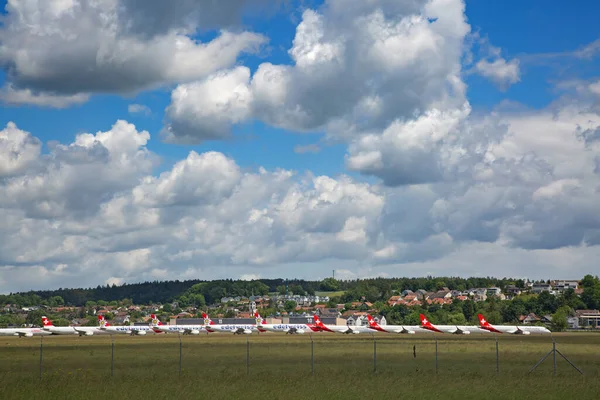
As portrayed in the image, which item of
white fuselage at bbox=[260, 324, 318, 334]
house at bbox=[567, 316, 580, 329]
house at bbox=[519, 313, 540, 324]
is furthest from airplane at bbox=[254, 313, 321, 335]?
house at bbox=[567, 316, 580, 329]

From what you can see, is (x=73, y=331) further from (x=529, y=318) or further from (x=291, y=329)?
(x=529, y=318)

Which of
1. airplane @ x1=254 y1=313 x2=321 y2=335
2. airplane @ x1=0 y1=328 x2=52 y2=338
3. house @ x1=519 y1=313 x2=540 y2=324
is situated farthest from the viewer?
house @ x1=519 y1=313 x2=540 y2=324

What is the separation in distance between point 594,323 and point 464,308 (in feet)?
113

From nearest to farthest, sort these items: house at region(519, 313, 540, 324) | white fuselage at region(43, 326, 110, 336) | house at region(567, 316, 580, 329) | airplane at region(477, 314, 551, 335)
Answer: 1. airplane at region(477, 314, 551, 335)
2. white fuselage at region(43, 326, 110, 336)
3. house at region(519, 313, 540, 324)
4. house at region(567, 316, 580, 329)

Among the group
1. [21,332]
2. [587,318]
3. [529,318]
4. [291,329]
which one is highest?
[21,332]

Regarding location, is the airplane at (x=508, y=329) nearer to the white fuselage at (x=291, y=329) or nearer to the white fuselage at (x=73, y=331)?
the white fuselage at (x=291, y=329)

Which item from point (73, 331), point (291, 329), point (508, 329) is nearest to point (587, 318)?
point (508, 329)

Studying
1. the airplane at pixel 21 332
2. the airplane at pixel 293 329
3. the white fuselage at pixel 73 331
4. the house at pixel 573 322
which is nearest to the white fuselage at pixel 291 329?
the airplane at pixel 293 329

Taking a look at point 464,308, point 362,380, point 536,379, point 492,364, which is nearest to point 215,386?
point 362,380

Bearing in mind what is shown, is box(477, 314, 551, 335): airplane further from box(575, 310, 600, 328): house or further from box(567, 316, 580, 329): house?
box(575, 310, 600, 328): house

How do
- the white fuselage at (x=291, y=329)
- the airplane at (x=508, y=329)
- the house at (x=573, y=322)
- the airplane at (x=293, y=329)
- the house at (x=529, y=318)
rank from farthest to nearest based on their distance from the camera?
the house at (x=573, y=322)
the house at (x=529, y=318)
the white fuselage at (x=291, y=329)
the airplane at (x=293, y=329)
the airplane at (x=508, y=329)

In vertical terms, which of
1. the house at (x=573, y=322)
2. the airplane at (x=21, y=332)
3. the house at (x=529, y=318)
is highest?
the airplane at (x=21, y=332)

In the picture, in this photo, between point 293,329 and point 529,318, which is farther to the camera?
point 529,318

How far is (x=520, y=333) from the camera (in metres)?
114
